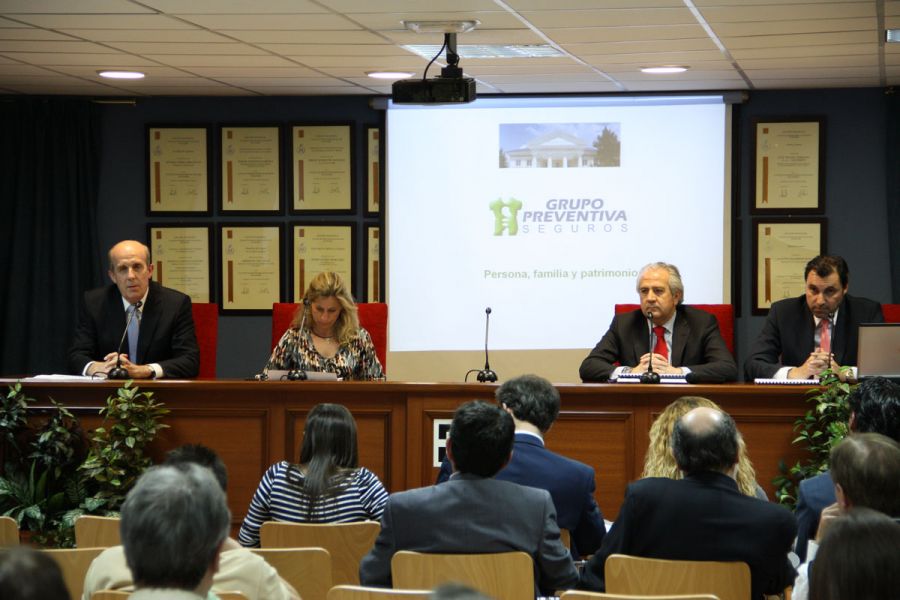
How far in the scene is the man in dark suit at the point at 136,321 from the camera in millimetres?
6262

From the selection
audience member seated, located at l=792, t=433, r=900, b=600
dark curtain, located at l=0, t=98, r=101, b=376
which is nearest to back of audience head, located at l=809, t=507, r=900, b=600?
audience member seated, located at l=792, t=433, r=900, b=600

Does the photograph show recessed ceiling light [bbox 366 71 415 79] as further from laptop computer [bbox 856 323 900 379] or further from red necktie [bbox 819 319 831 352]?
laptop computer [bbox 856 323 900 379]

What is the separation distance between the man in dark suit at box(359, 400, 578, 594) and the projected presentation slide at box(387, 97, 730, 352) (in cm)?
498

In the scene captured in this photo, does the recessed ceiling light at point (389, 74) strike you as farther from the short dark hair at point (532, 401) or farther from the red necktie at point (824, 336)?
the short dark hair at point (532, 401)

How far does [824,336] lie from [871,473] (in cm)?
349

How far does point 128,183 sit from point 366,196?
1.74 m

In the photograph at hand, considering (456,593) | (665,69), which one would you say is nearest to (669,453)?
(456,593)

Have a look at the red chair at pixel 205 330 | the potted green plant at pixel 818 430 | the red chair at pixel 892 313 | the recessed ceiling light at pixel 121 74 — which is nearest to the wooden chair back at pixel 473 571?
the potted green plant at pixel 818 430

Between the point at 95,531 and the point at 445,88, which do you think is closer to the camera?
the point at 95,531

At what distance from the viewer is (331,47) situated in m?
6.43

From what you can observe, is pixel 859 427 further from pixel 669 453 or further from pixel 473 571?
pixel 473 571

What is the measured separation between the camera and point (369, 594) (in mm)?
2639

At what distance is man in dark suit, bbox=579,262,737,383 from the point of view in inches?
233

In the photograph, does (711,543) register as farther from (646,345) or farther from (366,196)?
(366,196)
